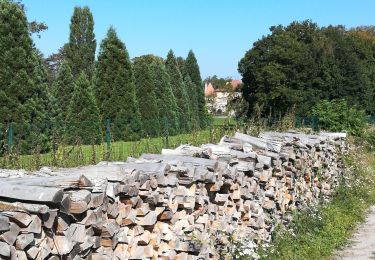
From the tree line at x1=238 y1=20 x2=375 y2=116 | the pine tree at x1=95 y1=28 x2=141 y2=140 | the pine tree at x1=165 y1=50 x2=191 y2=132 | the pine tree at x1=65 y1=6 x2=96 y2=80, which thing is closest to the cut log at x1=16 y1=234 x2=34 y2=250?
the pine tree at x1=95 y1=28 x2=141 y2=140

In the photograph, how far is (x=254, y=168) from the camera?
752cm

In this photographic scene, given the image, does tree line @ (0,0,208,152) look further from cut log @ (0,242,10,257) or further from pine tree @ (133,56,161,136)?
cut log @ (0,242,10,257)

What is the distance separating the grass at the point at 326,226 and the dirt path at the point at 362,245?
0.42ft

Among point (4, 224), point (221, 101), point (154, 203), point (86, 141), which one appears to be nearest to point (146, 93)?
point (86, 141)

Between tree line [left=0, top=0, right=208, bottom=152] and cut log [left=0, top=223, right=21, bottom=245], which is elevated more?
tree line [left=0, top=0, right=208, bottom=152]

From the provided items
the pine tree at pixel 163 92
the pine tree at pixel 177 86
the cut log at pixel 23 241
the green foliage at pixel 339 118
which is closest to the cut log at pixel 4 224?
the cut log at pixel 23 241

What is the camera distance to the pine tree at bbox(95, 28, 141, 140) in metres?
22.2

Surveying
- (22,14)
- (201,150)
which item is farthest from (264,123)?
→ (22,14)

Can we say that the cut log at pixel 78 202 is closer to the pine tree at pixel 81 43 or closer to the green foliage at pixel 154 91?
the green foliage at pixel 154 91

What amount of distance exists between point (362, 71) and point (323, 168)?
29.9 metres

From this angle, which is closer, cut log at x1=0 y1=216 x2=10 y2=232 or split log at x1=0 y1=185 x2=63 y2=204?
cut log at x1=0 y1=216 x2=10 y2=232

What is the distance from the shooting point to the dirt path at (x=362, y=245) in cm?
830

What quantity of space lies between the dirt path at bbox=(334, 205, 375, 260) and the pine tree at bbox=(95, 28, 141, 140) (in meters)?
12.9

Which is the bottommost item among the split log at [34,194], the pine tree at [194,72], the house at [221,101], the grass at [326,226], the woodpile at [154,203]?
the grass at [326,226]
